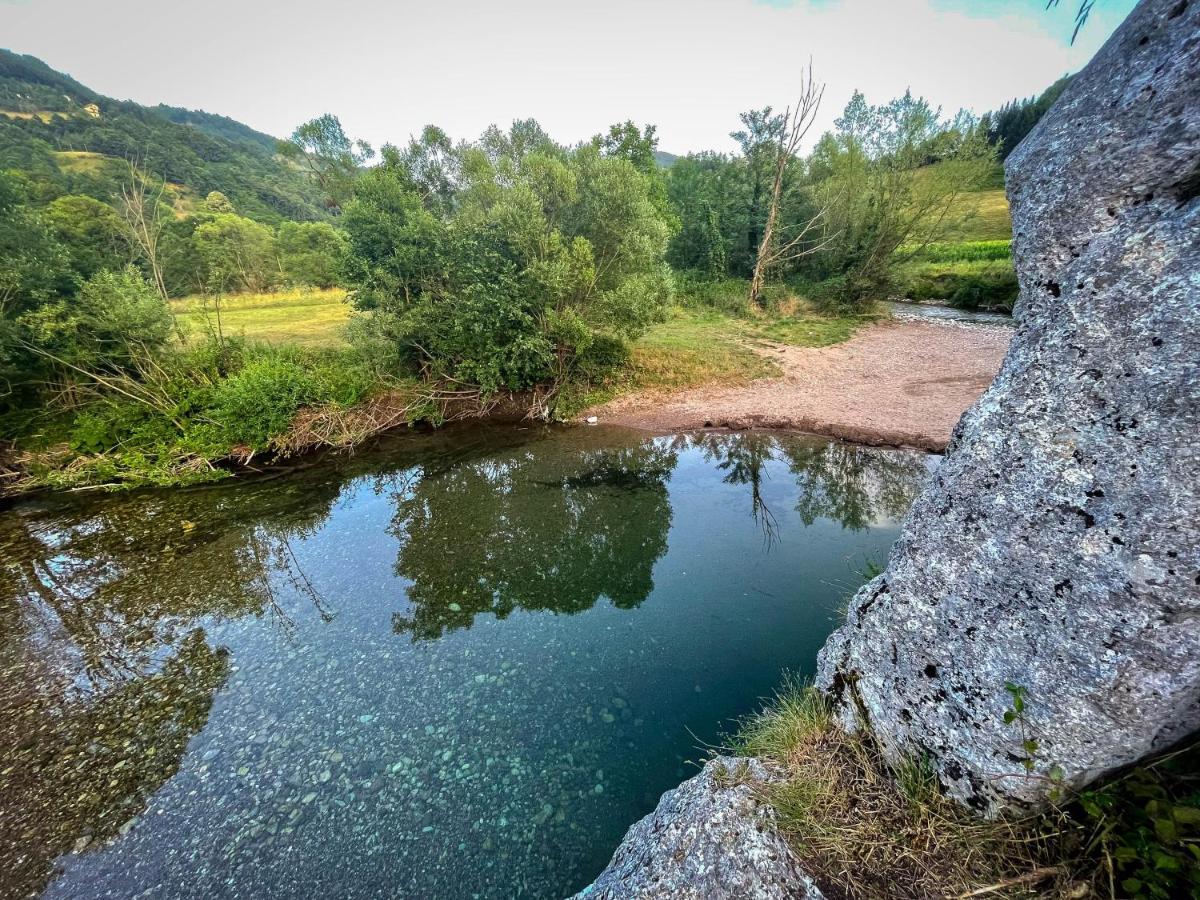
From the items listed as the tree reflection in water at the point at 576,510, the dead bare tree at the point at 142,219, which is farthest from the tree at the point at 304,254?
the tree reflection in water at the point at 576,510

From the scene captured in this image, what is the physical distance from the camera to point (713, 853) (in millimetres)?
3066

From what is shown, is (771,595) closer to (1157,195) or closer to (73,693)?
(1157,195)

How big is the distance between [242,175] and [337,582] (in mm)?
99232

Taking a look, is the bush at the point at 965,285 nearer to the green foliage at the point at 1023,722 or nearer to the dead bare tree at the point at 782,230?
the dead bare tree at the point at 782,230

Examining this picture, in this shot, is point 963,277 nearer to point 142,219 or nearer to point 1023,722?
point 1023,722

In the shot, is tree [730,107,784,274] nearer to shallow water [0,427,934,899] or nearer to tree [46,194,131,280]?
shallow water [0,427,934,899]

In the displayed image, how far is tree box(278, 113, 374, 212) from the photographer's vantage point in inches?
928

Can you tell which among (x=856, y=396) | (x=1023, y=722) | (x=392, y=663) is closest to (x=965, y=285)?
(x=856, y=396)

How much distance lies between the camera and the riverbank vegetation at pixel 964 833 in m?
2.12

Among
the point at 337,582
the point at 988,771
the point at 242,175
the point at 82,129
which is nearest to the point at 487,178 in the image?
the point at 337,582

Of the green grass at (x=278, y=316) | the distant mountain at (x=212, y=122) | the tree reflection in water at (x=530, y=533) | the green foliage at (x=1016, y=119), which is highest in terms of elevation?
the distant mountain at (x=212, y=122)

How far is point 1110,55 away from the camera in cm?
273

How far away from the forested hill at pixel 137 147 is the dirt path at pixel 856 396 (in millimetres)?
55311

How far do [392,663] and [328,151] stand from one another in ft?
92.8
